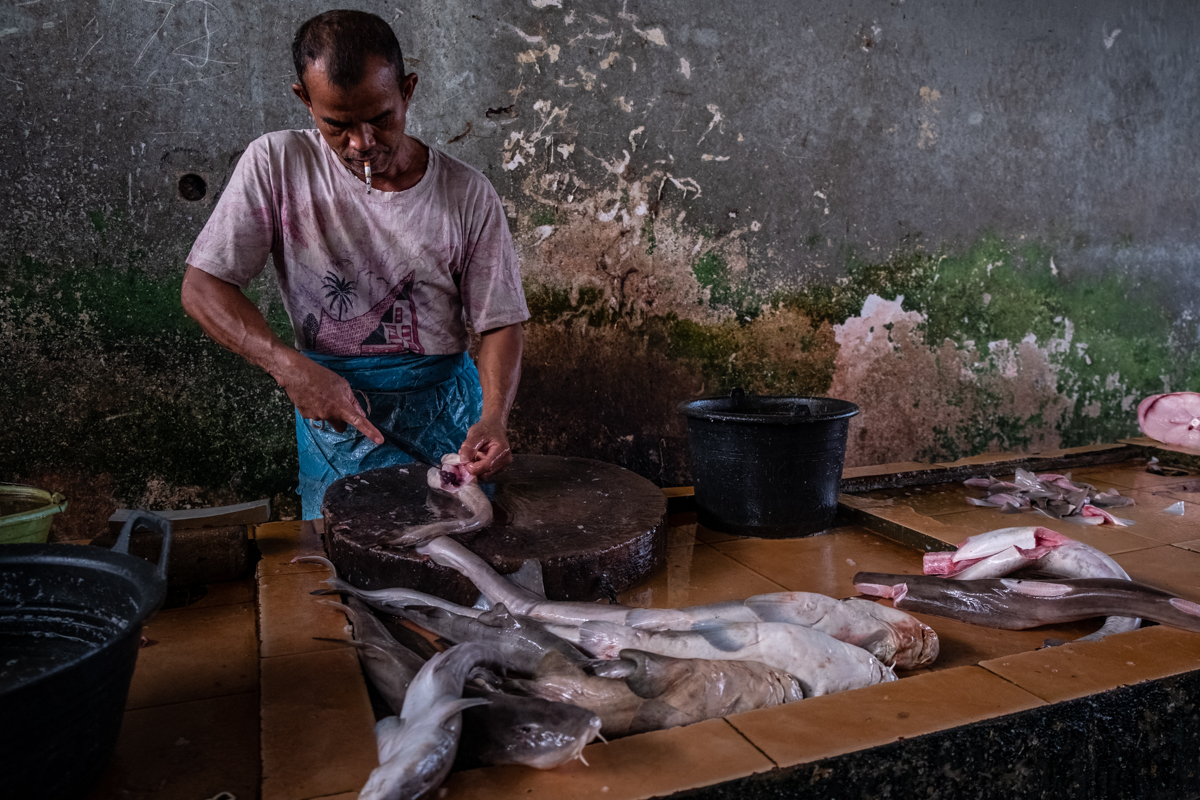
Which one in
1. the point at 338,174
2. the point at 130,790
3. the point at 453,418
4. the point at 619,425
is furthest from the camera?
the point at 619,425

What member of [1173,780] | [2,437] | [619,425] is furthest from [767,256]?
[2,437]

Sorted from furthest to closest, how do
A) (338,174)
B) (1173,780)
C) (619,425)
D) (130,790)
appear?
1. (619,425)
2. (338,174)
3. (1173,780)
4. (130,790)

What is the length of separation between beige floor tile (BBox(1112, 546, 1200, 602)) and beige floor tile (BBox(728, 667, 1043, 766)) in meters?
1.22

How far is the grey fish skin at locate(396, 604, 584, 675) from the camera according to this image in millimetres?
1882

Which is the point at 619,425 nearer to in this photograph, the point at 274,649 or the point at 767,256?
the point at 767,256

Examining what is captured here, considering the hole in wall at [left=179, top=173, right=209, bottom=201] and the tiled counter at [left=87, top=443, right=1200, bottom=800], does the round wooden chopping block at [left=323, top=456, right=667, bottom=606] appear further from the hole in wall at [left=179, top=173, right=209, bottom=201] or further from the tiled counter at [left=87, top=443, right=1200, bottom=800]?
the hole in wall at [left=179, top=173, right=209, bottom=201]

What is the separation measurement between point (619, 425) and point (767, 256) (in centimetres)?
133

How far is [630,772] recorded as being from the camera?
1498 mm

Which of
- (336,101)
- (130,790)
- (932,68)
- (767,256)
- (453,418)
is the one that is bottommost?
(130,790)

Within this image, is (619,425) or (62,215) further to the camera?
(619,425)

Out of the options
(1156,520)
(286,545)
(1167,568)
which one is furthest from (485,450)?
(1156,520)

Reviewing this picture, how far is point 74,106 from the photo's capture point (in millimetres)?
3461

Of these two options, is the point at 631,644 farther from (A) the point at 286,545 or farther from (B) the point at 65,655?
(A) the point at 286,545

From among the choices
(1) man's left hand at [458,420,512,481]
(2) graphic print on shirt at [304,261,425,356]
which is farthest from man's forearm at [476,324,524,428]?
(2) graphic print on shirt at [304,261,425,356]
